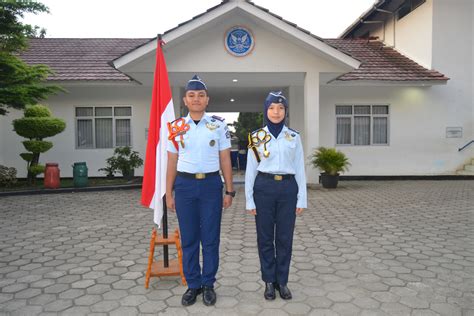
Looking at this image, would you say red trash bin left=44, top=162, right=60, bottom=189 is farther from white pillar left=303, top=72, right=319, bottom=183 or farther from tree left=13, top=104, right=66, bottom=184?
white pillar left=303, top=72, right=319, bottom=183

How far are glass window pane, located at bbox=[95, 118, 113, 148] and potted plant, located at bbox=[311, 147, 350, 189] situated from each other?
24.1 ft

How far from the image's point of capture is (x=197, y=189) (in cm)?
318

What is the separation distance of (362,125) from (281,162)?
36.0 ft

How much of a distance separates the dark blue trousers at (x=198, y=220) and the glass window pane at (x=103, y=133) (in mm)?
10627

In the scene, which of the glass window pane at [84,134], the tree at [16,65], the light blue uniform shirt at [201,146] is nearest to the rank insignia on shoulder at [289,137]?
the light blue uniform shirt at [201,146]

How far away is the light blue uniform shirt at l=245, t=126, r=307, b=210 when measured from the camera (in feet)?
10.5

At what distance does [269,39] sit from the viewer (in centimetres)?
1020

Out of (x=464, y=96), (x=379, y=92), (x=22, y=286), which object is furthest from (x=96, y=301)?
(x=464, y=96)

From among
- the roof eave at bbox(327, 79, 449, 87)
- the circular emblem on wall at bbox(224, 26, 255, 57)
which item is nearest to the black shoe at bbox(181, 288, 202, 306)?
the circular emblem on wall at bbox(224, 26, 255, 57)

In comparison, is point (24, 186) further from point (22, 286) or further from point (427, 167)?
point (427, 167)

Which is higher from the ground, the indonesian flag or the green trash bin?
the indonesian flag

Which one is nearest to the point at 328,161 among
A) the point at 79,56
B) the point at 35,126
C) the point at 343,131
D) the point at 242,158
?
the point at 343,131

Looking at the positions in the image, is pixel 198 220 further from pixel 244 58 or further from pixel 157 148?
pixel 244 58

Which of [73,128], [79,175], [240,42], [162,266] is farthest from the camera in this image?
[73,128]
